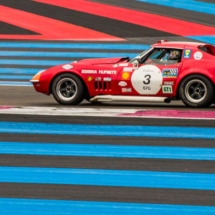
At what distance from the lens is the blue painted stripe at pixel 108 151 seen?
814 cm

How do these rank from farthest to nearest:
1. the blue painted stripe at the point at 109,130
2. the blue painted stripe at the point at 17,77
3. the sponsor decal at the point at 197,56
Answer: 1. the blue painted stripe at the point at 17,77
2. the sponsor decal at the point at 197,56
3. the blue painted stripe at the point at 109,130

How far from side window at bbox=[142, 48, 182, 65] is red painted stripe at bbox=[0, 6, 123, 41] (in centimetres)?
1031

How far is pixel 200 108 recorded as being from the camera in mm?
12172

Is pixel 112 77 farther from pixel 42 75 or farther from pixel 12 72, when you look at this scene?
pixel 12 72

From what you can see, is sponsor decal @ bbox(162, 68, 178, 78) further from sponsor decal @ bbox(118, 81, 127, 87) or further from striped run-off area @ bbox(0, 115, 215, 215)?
striped run-off area @ bbox(0, 115, 215, 215)

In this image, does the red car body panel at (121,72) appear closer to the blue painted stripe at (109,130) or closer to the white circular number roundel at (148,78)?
the white circular number roundel at (148,78)

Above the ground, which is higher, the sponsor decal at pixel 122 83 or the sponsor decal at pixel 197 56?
the sponsor decal at pixel 197 56

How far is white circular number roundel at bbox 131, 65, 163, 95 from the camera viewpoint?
12366 mm

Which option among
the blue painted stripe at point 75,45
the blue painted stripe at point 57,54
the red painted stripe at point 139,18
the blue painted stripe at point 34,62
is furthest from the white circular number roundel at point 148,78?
the red painted stripe at point 139,18

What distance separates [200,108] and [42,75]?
3.00 metres

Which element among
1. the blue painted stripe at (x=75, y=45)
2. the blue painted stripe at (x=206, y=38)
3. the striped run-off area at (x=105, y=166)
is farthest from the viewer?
the blue painted stripe at (x=206, y=38)

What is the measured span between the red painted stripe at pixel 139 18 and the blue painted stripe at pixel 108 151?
14.7m

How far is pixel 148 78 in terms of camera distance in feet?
40.7

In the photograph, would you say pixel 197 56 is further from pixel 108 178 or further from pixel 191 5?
pixel 191 5
